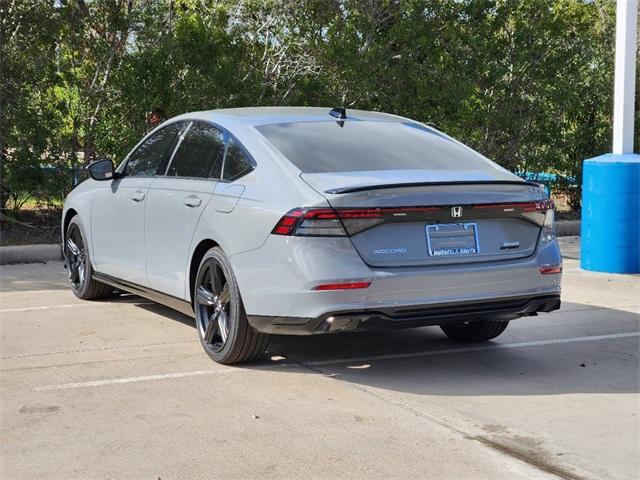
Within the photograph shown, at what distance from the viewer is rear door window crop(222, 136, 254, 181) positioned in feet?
22.2

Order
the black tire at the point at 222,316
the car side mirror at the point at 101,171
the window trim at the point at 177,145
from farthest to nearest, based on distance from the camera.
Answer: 1. the car side mirror at the point at 101,171
2. the window trim at the point at 177,145
3. the black tire at the point at 222,316

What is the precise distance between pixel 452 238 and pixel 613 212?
16.1ft

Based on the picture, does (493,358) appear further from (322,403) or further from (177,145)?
(177,145)

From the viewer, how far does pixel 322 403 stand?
5.80m

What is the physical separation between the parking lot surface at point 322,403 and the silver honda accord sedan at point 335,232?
0.36 metres

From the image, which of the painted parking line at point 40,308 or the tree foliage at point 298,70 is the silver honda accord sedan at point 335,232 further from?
the tree foliage at point 298,70

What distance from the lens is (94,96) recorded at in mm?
12875

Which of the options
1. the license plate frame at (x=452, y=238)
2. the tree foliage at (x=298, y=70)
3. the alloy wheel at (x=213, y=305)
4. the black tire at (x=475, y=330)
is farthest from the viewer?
the tree foliage at (x=298, y=70)

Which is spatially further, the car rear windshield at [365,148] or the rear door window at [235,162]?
the rear door window at [235,162]

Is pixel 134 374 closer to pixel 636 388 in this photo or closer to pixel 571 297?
pixel 636 388


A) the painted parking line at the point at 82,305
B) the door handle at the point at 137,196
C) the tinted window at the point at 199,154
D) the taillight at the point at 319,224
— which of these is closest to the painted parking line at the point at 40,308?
the painted parking line at the point at 82,305

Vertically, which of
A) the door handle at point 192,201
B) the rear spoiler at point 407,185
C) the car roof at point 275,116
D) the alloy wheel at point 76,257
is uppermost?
the car roof at point 275,116

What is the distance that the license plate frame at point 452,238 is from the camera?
6.16m

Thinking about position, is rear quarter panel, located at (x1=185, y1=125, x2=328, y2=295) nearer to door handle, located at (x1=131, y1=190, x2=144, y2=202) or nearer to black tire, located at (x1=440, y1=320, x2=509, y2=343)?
door handle, located at (x1=131, y1=190, x2=144, y2=202)
